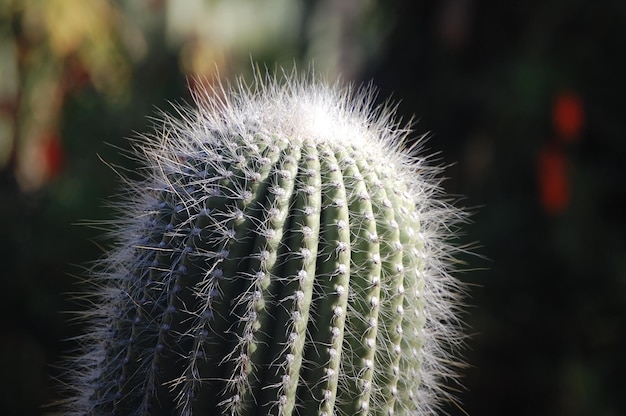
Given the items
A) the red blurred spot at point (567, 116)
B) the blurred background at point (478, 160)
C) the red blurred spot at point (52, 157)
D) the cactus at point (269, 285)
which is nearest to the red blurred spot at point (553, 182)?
the blurred background at point (478, 160)

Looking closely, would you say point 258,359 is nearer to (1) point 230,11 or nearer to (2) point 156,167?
(2) point 156,167

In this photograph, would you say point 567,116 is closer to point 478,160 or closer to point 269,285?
point 478,160

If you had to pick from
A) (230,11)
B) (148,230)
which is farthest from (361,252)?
(230,11)

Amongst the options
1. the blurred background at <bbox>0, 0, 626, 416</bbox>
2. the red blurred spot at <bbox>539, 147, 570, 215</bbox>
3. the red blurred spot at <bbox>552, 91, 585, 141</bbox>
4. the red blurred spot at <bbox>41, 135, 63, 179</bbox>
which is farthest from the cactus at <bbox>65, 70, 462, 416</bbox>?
the red blurred spot at <bbox>41, 135, 63, 179</bbox>

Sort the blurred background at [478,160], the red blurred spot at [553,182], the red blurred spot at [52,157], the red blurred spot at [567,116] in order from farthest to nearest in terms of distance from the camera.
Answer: the red blurred spot at [52,157] → the blurred background at [478,160] → the red blurred spot at [567,116] → the red blurred spot at [553,182]

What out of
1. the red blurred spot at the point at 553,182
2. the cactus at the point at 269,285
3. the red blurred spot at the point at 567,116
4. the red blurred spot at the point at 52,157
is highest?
the red blurred spot at the point at 567,116

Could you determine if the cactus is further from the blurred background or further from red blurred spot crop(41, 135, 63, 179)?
red blurred spot crop(41, 135, 63, 179)

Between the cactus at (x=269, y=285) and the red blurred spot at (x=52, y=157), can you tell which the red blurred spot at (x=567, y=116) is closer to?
the cactus at (x=269, y=285)
